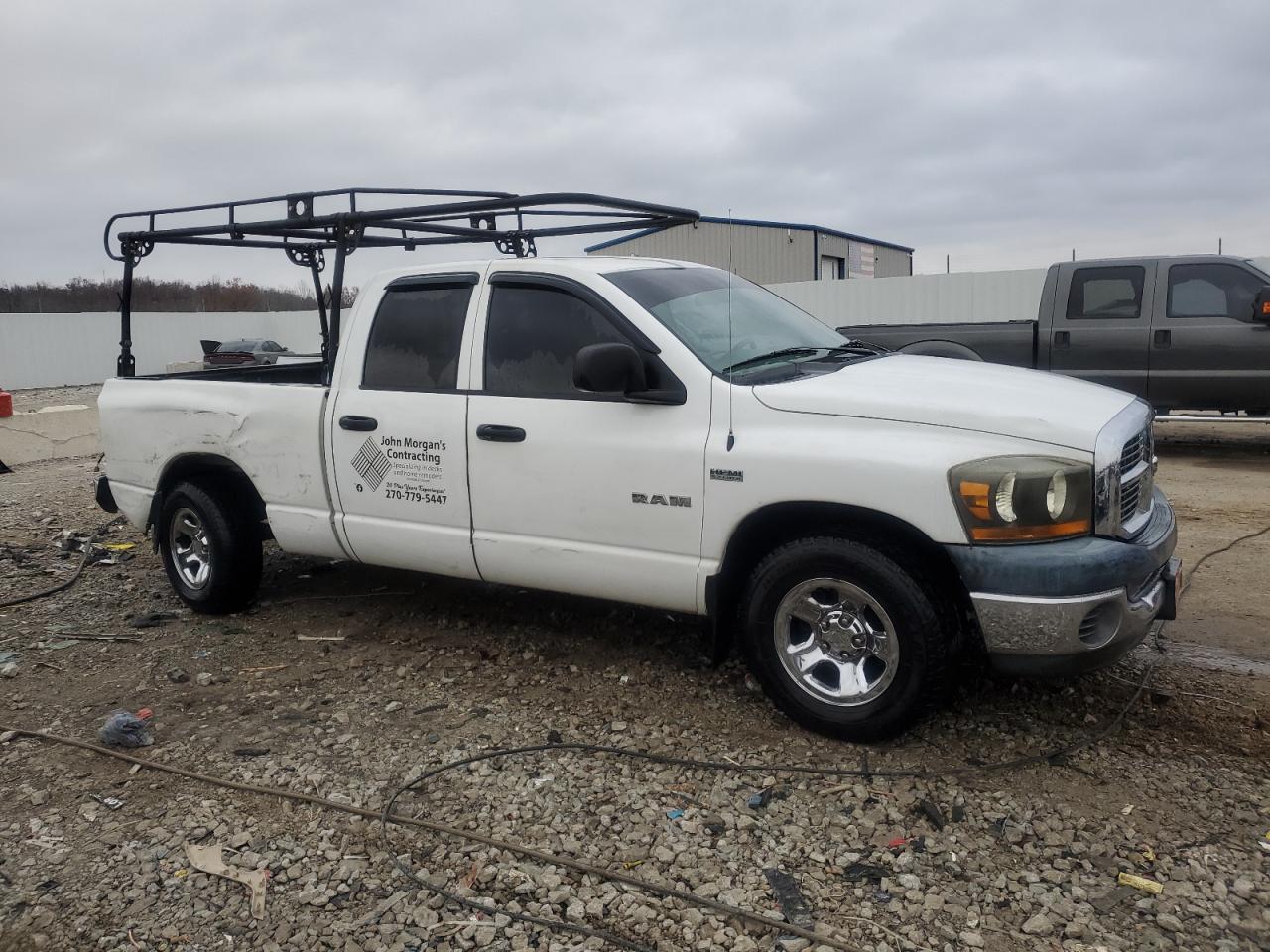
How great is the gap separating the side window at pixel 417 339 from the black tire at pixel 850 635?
6.00ft

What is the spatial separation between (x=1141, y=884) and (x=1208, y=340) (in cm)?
881

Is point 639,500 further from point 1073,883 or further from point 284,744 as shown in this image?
point 1073,883

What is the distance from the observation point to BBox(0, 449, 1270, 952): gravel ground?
2938 mm

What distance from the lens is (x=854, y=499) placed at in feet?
12.1

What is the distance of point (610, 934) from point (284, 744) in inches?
73.8

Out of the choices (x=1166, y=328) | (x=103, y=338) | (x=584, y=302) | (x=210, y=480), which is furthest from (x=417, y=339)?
(x=103, y=338)

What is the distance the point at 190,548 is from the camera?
5984 mm

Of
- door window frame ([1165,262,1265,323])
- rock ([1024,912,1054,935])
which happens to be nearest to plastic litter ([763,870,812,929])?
rock ([1024,912,1054,935])

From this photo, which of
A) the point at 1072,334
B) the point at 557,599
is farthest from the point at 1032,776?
the point at 1072,334

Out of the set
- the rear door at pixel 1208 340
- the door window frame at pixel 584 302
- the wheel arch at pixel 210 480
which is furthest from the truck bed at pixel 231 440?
the rear door at pixel 1208 340

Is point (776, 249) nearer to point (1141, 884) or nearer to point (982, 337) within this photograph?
point (982, 337)

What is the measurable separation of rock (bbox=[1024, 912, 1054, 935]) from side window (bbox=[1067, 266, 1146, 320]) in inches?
351

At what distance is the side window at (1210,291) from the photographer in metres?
10.2

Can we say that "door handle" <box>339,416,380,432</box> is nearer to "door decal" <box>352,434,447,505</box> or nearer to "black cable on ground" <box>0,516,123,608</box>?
"door decal" <box>352,434,447,505</box>
